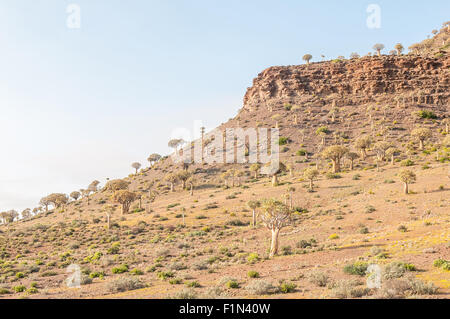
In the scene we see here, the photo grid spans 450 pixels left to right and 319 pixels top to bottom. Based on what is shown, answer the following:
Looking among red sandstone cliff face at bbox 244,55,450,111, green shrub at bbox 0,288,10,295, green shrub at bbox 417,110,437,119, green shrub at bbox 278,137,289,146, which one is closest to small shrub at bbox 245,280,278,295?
green shrub at bbox 0,288,10,295

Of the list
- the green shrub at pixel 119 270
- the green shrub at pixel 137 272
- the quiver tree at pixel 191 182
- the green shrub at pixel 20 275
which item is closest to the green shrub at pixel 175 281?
the green shrub at pixel 137 272

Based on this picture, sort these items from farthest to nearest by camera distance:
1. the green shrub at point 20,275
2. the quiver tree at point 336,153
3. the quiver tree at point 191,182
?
the quiver tree at point 191,182 < the quiver tree at point 336,153 < the green shrub at point 20,275

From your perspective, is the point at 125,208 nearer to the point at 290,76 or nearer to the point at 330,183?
the point at 330,183

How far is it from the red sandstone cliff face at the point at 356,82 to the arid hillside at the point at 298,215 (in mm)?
423

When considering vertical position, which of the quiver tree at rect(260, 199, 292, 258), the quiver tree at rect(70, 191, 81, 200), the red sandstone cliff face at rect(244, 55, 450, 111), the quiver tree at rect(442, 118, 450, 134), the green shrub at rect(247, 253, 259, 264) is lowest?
the green shrub at rect(247, 253, 259, 264)

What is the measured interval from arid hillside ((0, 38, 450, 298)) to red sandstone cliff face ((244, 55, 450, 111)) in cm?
42

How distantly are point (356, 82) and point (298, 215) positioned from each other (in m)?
72.8

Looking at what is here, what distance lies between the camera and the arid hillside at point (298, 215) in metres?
15.6

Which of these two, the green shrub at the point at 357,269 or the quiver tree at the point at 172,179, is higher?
the quiver tree at the point at 172,179

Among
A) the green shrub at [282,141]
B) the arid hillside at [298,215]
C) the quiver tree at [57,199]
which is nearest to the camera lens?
the arid hillside at [298,215]

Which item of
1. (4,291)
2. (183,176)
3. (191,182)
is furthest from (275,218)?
(183,176)

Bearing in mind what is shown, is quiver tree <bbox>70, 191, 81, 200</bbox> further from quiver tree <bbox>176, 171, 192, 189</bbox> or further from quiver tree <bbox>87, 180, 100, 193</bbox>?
quiver tree <bbox>176, 171, 192, 189</bbox>

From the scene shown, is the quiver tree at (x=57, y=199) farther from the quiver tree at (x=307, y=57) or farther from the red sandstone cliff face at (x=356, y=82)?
the quiver tree at (x=307, y=57)

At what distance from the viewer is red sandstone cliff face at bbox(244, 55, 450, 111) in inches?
3504
